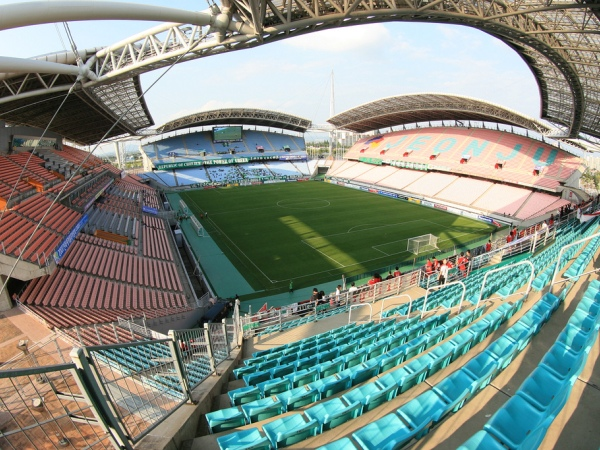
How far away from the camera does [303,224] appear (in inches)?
1195

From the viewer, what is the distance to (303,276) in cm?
1981

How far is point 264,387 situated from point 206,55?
40.5ft

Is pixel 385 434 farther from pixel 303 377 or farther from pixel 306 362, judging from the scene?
pixel 306 362

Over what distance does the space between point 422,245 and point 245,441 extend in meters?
22.1

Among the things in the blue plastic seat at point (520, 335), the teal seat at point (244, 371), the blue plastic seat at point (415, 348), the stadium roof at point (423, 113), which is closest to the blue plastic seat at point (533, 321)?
the blue plastic seat at point (520, 335)

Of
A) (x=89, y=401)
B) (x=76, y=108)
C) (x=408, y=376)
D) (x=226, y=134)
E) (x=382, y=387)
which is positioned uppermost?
(x=226, y=134)

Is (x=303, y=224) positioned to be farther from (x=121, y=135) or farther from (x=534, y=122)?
(x=121, y=135)

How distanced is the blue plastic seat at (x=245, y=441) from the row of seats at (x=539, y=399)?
1982mm

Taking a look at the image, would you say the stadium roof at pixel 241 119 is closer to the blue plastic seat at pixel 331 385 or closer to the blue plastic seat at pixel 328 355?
the blue plastic seat at pixel 328 355

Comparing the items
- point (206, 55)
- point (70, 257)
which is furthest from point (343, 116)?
point (70, 257)

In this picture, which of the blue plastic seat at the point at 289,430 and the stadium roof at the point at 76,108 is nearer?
the blue plastic seat at the point at 289,430

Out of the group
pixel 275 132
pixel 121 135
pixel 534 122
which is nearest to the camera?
pixel 534 122

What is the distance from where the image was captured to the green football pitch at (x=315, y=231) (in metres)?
20.9

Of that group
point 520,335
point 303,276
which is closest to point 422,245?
point 303,276
